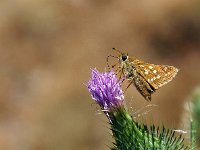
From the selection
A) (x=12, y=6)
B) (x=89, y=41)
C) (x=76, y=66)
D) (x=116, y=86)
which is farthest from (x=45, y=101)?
(x=116, y=86)

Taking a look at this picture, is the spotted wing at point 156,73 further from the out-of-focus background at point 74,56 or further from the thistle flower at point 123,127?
the out-of-focus background at point 74,56

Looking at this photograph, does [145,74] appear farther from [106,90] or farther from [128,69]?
[106,90]

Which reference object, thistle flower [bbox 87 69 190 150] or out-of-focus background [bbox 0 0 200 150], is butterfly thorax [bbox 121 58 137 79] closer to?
thistle flower [bbox 87 69 190 150]

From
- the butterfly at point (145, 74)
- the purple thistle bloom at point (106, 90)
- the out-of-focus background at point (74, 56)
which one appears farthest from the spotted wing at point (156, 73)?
the out-of-focus background at point (74, 56)

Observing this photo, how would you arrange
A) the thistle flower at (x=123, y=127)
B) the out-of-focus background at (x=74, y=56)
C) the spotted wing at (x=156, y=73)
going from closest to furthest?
the thistle flower at (x=123, y=127)
the spotted wing at (x=156, y=73)
the out-of-focus background at (x=74, y=56)

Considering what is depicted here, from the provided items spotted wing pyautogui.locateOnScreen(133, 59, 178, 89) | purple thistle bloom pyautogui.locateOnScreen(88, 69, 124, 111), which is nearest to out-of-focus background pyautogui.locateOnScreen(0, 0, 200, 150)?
spotted wing pyautogui.locateOnScreen(133, 59, 178, 89)

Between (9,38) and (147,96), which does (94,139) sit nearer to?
(9,38)
